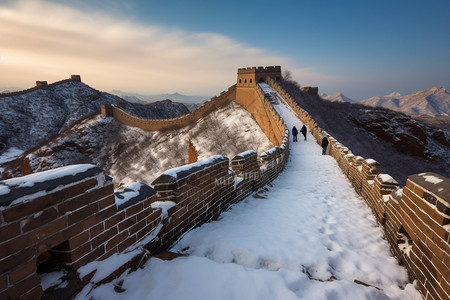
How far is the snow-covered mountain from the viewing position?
46188 mm

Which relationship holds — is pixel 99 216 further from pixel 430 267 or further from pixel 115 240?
pixel 430 267

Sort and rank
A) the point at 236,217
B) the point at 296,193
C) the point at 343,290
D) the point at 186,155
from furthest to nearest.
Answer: the point at 186,155 → the point at 296,193 → the point at 236,217 → the point at 343,290

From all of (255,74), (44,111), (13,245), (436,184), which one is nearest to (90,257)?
(13,245)

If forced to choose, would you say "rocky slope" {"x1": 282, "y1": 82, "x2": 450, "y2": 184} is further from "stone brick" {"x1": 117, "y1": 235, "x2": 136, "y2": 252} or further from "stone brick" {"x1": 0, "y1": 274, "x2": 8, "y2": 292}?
"stone brick" {"x1": 0, "y1": 274, "x2": 8, "y2": 292}

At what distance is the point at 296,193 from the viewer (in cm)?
613

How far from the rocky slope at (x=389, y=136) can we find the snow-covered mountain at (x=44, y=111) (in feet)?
129

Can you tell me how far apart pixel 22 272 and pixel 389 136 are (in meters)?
54.2

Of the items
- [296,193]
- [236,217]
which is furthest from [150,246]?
[296,193]

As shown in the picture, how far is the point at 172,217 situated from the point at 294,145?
1481 cm

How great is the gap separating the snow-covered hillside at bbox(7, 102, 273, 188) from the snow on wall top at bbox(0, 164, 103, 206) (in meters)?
23.9

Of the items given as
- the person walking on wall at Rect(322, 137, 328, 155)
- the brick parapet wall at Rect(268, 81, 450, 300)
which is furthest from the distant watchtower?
the brick parapet wall at Rect(268, 81, 450, 300)

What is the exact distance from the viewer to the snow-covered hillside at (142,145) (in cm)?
3045

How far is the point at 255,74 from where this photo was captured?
38.0 m

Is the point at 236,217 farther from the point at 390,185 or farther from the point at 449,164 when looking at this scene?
the point at 449,164
